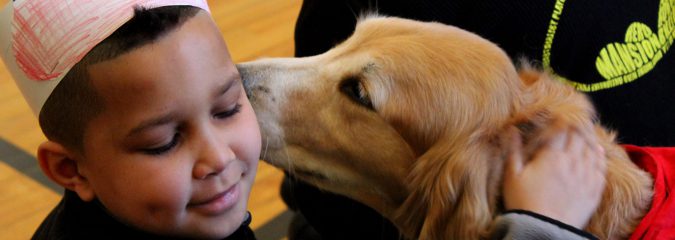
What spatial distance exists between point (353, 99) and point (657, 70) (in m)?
0.88

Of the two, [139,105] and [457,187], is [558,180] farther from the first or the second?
[139,105]

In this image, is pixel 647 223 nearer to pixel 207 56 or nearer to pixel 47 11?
pixel 207 56

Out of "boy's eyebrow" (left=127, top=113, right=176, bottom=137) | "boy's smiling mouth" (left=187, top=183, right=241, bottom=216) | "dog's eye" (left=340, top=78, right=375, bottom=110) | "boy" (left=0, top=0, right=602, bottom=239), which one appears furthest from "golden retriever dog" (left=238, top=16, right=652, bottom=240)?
"boy's eyebrow" (left=127, top=113, right=176, bottom=137)

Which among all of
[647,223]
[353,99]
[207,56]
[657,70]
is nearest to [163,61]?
[207,56]

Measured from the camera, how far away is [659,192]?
1326 mm

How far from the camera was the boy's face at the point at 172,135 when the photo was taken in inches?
38.9

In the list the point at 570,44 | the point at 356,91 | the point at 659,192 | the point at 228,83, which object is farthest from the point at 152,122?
the point at 570,44

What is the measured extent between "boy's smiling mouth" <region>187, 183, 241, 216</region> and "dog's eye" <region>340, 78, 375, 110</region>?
14.2 inches

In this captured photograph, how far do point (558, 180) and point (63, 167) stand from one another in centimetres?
82

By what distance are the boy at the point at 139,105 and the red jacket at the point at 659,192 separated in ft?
2.29

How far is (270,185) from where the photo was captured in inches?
97.7

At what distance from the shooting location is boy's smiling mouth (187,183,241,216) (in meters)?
1.11

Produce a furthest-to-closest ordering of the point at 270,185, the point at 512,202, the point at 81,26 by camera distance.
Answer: the point at 270,185, the point at 512,202, the point at 81,26

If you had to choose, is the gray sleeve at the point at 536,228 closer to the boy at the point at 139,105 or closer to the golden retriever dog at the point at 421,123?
the golden retriever dog at the point at 421,123
